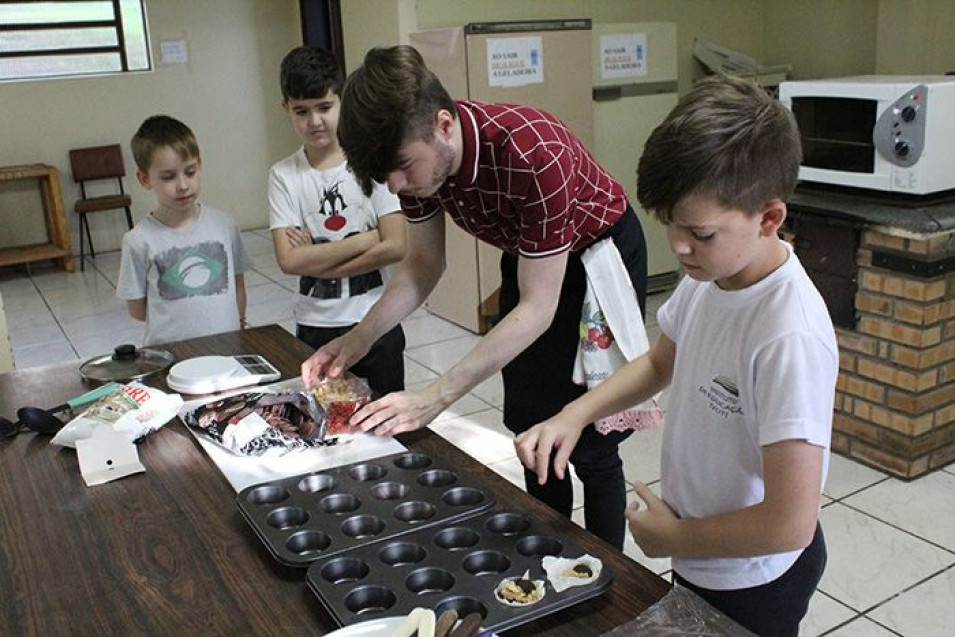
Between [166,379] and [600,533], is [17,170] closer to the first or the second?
[166,379]

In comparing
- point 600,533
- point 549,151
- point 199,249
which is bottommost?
point 600,533

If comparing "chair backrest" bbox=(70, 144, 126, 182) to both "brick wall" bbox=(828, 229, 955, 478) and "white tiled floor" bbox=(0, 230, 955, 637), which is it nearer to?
"white tiled floor" bbox=(0, 230, 955, 637)

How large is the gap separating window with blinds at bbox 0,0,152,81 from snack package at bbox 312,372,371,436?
579 centimetres

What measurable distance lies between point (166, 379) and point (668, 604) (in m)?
1.20

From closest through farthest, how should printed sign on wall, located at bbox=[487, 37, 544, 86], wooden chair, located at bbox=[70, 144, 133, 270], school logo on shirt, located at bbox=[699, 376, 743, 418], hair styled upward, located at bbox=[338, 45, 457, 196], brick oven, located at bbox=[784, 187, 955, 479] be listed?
school logo on shirt, located at bbox=[699, 376, 743, 418], hair styled upward, located at bbox=[338, 45, 457, 196], brick oven, located at bbox=[784, 187, 955, 479], printed sign on wall, located at bbox=[487, 37, 544, 86], wooden chair, located at bbox=[70, 144, 133, 270]

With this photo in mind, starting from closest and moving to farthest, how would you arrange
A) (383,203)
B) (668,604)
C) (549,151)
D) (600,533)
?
(668,604)
(549,151)
(600,533)
(383,203)

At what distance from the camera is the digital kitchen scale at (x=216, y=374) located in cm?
177

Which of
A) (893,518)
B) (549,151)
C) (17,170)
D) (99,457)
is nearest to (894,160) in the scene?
(893,518)

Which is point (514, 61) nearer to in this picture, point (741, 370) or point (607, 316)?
point (607, 316)

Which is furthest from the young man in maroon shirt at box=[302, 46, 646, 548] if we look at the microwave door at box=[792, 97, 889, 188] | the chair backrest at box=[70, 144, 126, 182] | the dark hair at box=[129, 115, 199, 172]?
the chair backrest at box=[70, 144, 126, 182]

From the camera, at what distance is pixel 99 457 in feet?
4.65

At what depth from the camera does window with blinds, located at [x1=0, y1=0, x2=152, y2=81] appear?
21.1ft

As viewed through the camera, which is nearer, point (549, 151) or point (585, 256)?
point (549, 151)

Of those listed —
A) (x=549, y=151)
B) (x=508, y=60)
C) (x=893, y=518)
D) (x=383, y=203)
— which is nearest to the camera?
(x=549, y=151)
